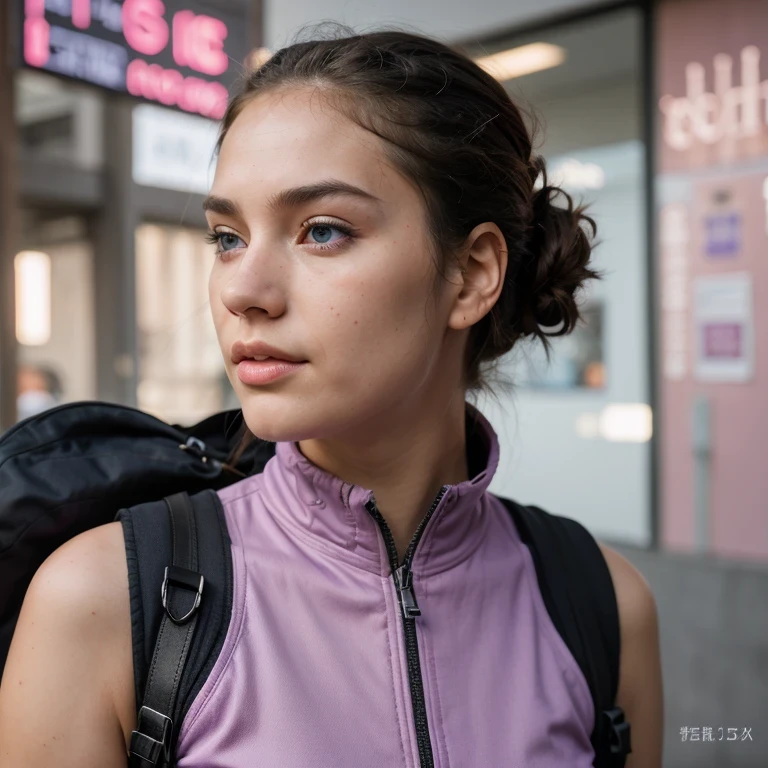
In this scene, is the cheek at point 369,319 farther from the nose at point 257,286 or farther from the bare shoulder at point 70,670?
the bare shoulder at point 70,670

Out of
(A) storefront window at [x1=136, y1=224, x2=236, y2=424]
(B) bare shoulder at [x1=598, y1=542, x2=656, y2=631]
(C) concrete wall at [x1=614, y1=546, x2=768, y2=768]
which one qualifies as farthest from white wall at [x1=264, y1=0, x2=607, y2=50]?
(B) bare shoulder at [x1=598, y1=542, x2=656, y2=631]

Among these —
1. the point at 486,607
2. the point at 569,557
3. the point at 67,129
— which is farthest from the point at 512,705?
the point at 67,129

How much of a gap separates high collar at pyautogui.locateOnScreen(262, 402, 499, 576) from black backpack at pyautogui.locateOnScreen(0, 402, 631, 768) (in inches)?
4.4

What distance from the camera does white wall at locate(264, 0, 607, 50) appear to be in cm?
475

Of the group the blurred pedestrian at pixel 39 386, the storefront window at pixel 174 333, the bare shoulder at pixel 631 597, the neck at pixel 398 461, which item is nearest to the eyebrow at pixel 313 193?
→ the neck at pixel 398 461

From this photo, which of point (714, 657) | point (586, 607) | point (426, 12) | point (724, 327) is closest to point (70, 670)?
point (586, 607)

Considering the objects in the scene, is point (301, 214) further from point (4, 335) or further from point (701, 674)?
point (701, 674)

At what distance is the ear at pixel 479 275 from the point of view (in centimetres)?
144

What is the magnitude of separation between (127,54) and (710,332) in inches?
113

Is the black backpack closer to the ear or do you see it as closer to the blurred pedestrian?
the ear

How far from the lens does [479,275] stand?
1.48 metres

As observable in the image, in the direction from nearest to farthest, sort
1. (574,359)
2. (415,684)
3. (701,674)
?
1. (415,684)
2. (701,674)
3. (574,359)

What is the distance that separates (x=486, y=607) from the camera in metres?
1.44

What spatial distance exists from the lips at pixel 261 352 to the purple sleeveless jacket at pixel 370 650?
0.20 m
